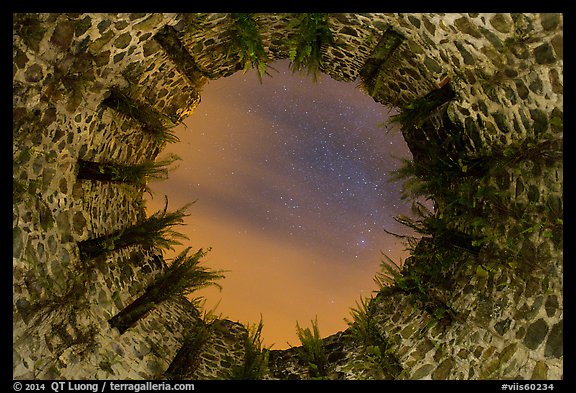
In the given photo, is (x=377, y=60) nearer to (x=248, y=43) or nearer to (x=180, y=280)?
(x=248, y=43)

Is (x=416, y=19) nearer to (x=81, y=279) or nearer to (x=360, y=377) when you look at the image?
(x=360, y=377)

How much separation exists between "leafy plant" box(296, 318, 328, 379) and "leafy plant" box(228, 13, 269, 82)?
2193 mm

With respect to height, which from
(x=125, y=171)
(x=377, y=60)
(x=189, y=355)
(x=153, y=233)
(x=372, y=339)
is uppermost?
(x=377, y=60)

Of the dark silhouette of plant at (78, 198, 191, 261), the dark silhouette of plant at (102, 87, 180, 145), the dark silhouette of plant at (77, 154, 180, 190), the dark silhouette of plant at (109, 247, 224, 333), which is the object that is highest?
the dark silhouette of plant at (102, 87, 180, 145)

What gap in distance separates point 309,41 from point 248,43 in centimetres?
49

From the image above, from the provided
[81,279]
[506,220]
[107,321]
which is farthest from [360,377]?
[81,279]

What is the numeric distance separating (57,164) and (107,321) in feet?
4.01

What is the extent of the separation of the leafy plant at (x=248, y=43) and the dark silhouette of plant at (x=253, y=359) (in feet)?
7.31

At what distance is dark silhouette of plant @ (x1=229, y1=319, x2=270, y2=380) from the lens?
3.95 meters

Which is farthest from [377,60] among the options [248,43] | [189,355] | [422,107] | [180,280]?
[189,355]

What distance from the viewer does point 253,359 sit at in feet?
13.6

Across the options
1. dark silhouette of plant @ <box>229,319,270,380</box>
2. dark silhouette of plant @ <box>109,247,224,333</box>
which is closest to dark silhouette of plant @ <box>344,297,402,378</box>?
dark silhouette of plant @ <box>229,319,270,380</box>

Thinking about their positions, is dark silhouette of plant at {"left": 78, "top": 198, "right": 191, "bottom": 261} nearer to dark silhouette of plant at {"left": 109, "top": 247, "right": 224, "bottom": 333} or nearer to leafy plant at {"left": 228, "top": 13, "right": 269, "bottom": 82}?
dark silhouette of plant at {"left": 109, "top": 247, "right": 224, "bottom": 333}

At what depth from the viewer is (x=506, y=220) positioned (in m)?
3.34
